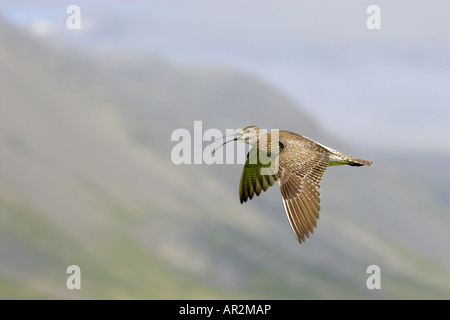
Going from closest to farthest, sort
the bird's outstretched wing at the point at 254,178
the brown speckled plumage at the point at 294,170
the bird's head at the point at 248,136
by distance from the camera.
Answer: the brown speckled plumage at the point at 294,170, the bird's head at the point at 248,136, the bird's outstretched wing at the point at 254,178

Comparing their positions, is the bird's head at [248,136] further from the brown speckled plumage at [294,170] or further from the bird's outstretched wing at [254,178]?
the bird's outstretched wing at [254,178]

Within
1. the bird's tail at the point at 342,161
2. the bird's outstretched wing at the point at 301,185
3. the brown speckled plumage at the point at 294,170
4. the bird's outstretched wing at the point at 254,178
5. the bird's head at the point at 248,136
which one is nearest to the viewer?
the bird's outstretched wing at the point at 301,185

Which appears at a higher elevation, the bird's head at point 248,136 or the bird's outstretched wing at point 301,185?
the bird's head at point 248,136

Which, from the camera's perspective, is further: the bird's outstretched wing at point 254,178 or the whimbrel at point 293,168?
the bird's outstretched wing at point 254,178

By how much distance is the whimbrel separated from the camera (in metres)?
19.6

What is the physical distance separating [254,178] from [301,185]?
13.8ft


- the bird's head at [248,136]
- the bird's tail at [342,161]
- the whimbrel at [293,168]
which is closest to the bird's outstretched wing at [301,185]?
the whimbrel at [293,168]

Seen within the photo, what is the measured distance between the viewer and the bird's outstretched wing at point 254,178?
23986 mm

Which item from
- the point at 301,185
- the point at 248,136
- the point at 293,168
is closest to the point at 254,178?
the point at 248,136

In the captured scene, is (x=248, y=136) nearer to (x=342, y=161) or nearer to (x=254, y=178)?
(x=254, y=178)

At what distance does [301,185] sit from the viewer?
2023cm

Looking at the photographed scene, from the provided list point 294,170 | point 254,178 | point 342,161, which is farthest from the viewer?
point 254,178
